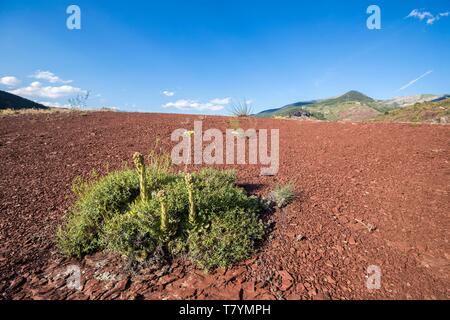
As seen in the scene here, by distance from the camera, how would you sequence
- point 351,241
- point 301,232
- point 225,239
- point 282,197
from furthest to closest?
point 282,197 < point 301,232 < point 351,241 < point 225,239

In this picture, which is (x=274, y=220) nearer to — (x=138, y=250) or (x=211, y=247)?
(x=211, y=247)

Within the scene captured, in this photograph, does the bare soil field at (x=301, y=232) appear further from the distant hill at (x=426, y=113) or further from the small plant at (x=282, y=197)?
the distant hill at (x=426, y=113)

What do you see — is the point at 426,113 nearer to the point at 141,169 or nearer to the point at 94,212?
the point at 141,169

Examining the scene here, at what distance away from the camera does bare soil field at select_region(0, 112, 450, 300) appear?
292 centimetres

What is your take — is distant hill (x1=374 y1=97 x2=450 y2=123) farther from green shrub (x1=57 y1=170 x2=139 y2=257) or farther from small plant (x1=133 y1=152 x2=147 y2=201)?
small plant (x1=133 y1=152 x2=147 y2=201)

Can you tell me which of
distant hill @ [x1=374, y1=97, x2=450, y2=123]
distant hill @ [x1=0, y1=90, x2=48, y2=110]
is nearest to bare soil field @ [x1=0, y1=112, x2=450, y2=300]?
distant hill @ [x1=374, y1=97, x2=450, y2=123]

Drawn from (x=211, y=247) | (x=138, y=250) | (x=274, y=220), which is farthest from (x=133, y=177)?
(x=274, y=220)

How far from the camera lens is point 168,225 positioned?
3492 millimetres

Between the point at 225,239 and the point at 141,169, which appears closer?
the point at 225,239

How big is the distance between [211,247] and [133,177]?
6.48 feet

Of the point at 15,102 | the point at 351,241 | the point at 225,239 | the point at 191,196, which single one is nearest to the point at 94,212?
the point at 191,196

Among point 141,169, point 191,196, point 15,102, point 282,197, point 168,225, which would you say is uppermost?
point 15,102

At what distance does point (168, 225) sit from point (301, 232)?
1804 mm

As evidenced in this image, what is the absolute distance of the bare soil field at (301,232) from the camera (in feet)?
9.58
